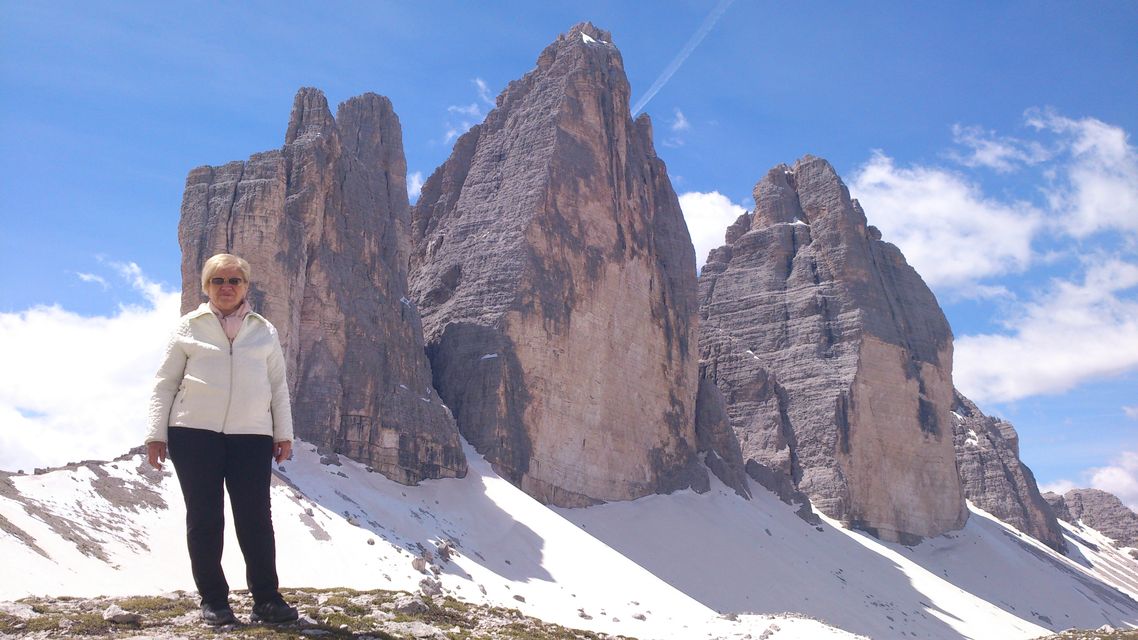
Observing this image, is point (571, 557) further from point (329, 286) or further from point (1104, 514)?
point (1104, 514)

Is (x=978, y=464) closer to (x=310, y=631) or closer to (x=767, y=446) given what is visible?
(x=767, y=446)

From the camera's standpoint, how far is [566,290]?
46.5 meters

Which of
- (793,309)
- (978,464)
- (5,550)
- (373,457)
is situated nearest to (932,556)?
(793,309)

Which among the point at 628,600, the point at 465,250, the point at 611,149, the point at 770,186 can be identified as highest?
the point at 770,186

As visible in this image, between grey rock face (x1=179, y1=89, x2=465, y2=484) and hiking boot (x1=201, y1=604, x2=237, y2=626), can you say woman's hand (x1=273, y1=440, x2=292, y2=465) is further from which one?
grey rock face (x1=179, y1=89, x2=465, y2=484)

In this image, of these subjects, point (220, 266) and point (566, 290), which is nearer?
point (220, 266)

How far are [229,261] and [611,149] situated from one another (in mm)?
45309

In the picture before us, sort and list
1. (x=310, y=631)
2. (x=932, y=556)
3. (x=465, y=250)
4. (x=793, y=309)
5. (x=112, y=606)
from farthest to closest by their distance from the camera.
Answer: (x=793, y=309), (x=932, y=556), (x=465, y=250), (x=112, y=606), (x=310, y=631)

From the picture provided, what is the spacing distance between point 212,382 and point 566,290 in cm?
3818

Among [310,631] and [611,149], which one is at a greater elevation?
[611,149]

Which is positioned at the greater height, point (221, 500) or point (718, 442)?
point (718, 442)

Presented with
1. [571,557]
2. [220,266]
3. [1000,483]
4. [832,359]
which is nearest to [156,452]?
[220,266]

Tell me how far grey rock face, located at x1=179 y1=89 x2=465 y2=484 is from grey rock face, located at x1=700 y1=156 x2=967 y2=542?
88.0 ft

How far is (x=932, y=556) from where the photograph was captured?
62.3 metres
